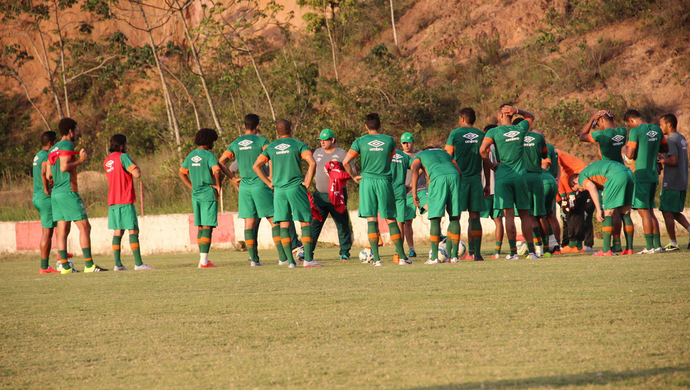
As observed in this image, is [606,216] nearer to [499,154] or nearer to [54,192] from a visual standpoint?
[499,154]

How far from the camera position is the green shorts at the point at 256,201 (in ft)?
35.1

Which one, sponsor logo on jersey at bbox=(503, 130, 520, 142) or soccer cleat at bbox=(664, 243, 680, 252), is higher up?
sponsor logo on jersey at bbox=(503, 130, 520, 142)

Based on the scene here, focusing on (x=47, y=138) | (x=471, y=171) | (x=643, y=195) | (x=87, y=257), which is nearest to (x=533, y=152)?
(x=471, y=171)

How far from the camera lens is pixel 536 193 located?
9984 mm

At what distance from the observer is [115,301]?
6.66 m

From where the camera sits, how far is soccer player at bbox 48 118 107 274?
10.4 metres

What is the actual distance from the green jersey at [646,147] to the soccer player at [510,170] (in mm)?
1655

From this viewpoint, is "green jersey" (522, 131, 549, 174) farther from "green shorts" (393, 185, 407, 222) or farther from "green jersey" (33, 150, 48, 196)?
"green jersey" (33, 150, 48, 196)

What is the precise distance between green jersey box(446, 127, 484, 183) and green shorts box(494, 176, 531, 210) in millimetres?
454

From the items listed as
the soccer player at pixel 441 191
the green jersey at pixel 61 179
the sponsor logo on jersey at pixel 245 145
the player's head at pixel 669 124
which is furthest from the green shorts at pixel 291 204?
the player's head at pixel 669 124

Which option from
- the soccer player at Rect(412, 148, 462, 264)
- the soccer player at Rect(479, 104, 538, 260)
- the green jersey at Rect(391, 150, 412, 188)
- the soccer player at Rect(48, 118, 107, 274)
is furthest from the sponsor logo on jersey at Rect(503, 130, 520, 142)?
the soccer player at Rect(48, 118, 107, 274)

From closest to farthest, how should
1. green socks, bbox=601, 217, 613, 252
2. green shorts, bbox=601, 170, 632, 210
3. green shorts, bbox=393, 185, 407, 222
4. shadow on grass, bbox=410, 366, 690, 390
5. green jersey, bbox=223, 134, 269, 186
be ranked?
shadow on grass, bbox=410, 366, 690, 390
green shorts, bbox=601, 170, 632, 210
green socks, bbox=601, 217, 613, 252
green jersey, bbox=223, 134, 269, 186
green shorts, bbox=393, 185, 407, 222

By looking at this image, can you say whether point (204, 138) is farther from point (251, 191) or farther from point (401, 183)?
point (401, 183)

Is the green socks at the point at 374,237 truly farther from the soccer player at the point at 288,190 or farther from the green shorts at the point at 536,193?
the green shorts at the point at 536,193
